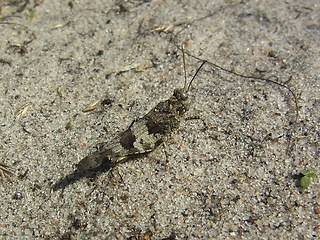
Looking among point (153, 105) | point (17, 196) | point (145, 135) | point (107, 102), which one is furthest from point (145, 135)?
point (17, 196)

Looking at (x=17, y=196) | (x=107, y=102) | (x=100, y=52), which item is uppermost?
(x=100, y=52)

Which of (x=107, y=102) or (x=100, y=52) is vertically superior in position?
(x=100, y=52)

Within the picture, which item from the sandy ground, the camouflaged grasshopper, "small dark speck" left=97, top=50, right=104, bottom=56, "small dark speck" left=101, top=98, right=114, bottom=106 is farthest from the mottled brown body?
"small dark speck" left=97, top=50, right=104, bottom=56

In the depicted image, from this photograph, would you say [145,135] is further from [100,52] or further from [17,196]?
[100,52]

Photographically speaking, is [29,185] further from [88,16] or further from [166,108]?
[88,16]

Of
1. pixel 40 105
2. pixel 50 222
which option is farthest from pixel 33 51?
pixel 50 222

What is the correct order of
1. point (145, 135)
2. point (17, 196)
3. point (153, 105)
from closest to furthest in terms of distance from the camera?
1. point (17, 196)
2. point (145, 135)
3. point (153, 105)

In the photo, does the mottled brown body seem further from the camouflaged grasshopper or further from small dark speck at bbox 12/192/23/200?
small dark speck at bbox 12/192/23/200
